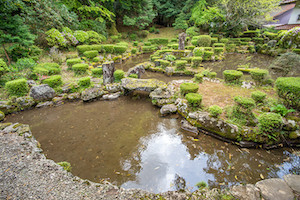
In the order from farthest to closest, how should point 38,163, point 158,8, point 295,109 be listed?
point 158,8 → point 295,109 → point 38,163

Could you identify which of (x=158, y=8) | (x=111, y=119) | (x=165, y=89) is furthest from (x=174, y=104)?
(x=158, y=8)

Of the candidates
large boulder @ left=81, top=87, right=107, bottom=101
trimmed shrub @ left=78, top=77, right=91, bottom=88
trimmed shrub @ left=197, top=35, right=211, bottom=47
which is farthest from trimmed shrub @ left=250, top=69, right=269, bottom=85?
trimmed shrub @ left=197, top=35, right=211, bottom=47

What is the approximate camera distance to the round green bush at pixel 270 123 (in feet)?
12.8

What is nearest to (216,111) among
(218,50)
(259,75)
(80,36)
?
(259,75)

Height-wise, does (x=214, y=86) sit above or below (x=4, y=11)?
below

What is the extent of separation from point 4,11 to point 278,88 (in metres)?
14.1

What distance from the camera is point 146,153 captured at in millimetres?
4102

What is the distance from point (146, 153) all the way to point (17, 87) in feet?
22.7

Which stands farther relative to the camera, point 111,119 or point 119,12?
point 119,12

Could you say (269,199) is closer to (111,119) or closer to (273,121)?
(273,121)

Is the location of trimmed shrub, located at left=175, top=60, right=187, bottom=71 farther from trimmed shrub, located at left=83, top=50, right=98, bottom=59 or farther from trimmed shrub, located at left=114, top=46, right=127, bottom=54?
trimmed shrub, located at left=83, top=50, right=98, bottom=59

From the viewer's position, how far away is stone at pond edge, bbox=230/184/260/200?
8.16 feet

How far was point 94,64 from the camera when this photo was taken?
11.7 m

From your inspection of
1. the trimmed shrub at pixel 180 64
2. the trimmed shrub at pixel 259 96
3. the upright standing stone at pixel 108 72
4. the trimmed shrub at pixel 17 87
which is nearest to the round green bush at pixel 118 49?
the trimmed shrub at pixel 180 64
